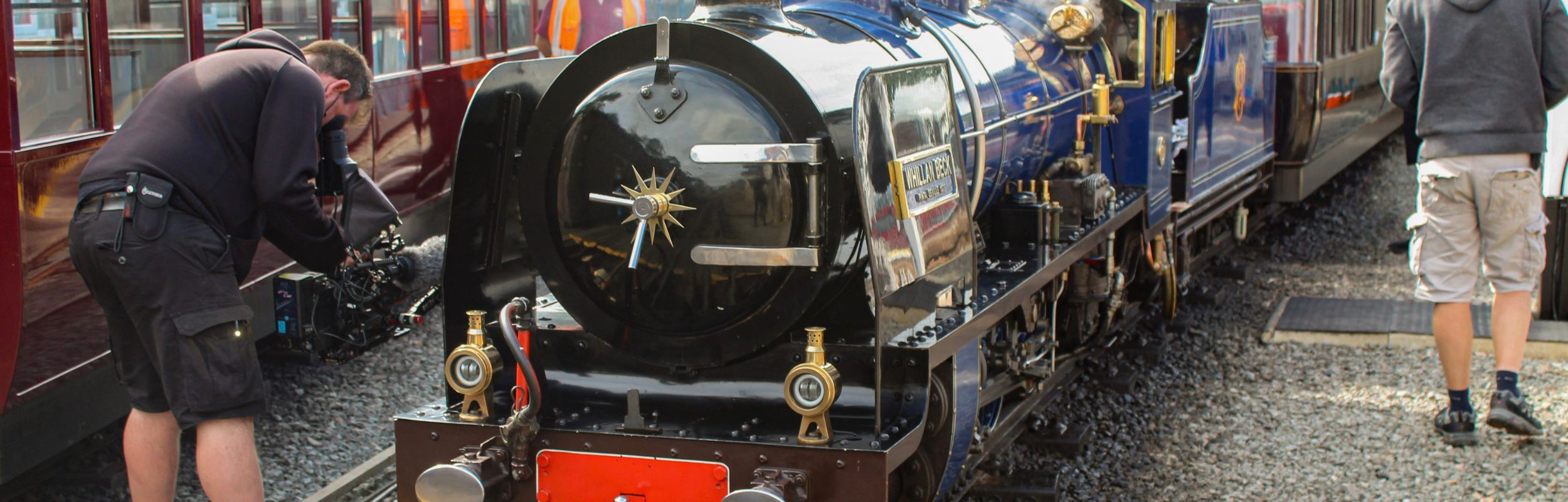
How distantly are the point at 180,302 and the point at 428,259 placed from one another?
4709 mm

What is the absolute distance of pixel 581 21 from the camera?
745cm

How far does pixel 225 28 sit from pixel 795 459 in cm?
355

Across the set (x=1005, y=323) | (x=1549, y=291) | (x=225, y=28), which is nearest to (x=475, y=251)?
(x=1005, y=323)

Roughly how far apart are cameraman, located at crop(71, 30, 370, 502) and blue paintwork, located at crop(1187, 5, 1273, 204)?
3.76m

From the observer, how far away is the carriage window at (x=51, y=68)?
4133 millimetres

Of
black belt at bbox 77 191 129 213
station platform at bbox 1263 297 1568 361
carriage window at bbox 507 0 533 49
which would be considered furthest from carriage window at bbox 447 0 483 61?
station platform at bbox 1263 297 1568 361

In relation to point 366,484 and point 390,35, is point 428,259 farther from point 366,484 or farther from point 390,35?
point 366,484

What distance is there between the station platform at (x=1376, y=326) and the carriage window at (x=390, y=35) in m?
4.43

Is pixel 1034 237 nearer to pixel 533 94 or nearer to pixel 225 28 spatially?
pixel 533 94

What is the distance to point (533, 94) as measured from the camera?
352 cm

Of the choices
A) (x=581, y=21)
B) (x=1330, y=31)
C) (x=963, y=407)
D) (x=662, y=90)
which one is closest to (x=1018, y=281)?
(x=963, y=407)

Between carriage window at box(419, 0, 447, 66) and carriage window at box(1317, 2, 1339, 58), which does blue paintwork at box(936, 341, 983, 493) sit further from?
carriage window at box(1317, 2, 1339, 58)

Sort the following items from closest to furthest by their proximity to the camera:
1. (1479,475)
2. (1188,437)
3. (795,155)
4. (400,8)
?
1. (795,155)
2. (1479,475)
3. (1188,437)
4. (400,8)

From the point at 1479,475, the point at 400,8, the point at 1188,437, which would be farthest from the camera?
the point at 400,8
